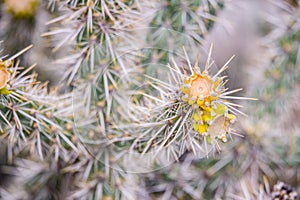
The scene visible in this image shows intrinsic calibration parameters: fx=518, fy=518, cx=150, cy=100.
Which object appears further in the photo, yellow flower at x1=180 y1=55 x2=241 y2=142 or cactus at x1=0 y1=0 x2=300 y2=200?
cactus at x1=0 y1=0 x2=300 y2=200

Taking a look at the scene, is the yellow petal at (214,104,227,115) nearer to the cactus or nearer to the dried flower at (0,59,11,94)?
the cactus

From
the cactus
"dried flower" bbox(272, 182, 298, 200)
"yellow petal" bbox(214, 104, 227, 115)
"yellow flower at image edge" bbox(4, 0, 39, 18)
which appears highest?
"yellow flower at image edge" bbox(4, 0, 39, 18)

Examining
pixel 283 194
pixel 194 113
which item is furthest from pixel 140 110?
pixel 283 194

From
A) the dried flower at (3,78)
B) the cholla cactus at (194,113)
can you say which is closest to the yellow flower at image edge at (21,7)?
the dried flower at (3,78)

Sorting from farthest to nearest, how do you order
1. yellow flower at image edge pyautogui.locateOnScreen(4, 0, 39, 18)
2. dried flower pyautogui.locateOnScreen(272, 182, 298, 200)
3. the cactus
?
yellow flower at image edge pyautogui.locateOnScreen(4, 0, 39, 18) → dried flower pyautogui.locateOnScreen(272, 182, 298, 200) → the cactus

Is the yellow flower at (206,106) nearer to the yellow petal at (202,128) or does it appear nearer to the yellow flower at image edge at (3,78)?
the yellow petal at (202,128)

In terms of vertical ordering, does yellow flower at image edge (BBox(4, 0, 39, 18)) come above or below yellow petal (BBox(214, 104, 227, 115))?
above

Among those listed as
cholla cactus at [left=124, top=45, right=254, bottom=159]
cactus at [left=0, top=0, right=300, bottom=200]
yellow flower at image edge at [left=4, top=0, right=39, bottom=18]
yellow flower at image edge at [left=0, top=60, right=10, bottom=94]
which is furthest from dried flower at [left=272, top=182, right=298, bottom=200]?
yellow flower at image edge at [left=4, top=0, right=39, bottom=18]

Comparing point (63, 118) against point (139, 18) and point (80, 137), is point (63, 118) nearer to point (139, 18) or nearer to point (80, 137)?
point (80, 137)

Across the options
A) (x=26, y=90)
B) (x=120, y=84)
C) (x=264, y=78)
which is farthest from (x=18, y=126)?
(x=264, y=78)
